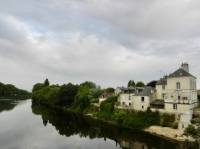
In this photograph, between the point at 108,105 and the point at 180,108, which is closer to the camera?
the point at 180,108

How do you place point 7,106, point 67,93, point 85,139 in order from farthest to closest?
point 7,106
point 67,93
point 85,139

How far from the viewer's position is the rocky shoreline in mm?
27278

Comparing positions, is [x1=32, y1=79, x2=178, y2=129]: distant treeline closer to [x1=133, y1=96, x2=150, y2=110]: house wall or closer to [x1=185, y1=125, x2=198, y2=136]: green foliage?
[x1=133, y1=96, x2=150, y2=110]: house wall

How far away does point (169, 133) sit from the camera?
29.7 metres

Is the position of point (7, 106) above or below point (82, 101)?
below

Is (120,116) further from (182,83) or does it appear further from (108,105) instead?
(182,83)

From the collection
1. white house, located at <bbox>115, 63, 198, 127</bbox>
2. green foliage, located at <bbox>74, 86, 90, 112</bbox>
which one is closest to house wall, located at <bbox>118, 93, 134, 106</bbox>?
white house, located at <bbox>115, 63, 198, 127</bbox>

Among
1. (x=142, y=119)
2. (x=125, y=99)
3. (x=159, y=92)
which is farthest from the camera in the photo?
(x=125, y=99)

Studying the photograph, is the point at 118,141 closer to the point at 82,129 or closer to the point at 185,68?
the point at 82,129

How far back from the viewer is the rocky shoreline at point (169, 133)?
27.3 m

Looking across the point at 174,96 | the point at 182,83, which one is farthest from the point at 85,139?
the point at 182,83

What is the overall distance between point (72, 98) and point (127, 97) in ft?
115

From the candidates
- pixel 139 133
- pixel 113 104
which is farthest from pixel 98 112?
pixel 139 133

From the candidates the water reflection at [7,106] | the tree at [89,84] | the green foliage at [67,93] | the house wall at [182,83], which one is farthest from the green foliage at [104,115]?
the tree at [89,84]
